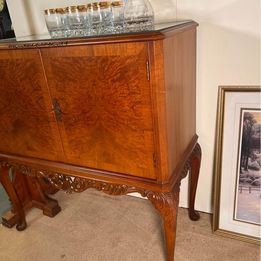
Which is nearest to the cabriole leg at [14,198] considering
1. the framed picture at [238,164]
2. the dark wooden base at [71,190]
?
the dark wooden base at [71,190]

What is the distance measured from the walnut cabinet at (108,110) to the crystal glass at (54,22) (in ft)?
0.57

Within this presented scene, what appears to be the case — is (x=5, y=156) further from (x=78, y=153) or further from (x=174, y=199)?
(x=174, y=199)

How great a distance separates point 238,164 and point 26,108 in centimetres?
105

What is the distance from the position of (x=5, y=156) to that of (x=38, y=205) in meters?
0.53

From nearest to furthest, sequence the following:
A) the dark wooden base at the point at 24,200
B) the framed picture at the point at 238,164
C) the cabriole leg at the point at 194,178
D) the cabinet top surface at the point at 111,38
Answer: the cabinet top surface at the point at 111,38 < the framed picture at the point at 238,164 < the cabriole leg at the point at 194,178 < the dark wooden base at the point at 24,200

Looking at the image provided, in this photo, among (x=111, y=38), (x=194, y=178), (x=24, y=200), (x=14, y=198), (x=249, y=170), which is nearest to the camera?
(x=111, y=38)

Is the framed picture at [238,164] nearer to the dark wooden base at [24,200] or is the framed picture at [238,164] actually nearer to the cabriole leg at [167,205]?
the cabriole leg at [167,205]

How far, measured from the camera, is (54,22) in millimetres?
1256

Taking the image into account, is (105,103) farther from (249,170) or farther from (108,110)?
(249,170)

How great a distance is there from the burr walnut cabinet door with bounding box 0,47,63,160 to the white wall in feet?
1.79

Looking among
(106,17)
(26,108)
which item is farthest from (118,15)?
(26,108)

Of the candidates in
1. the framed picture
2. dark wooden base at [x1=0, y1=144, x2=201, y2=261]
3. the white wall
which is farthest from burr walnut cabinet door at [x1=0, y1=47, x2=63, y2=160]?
the framed picture

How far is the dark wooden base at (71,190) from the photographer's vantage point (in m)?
Answer: 1.13

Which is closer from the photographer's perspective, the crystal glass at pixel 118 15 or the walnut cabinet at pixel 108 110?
the walnut cabinet at pixel 108 110
